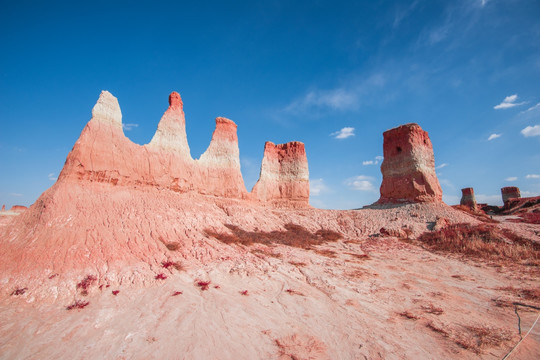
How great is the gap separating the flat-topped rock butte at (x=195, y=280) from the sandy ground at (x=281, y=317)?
0.03 m

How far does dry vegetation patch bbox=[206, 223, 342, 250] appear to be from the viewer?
12375 mm

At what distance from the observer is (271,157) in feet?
91.2

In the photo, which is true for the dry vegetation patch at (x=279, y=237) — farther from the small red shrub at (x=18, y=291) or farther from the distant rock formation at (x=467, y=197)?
the distant rock formation at (x=467, y=197)

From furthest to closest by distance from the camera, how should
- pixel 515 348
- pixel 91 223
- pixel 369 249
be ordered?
pixel 369 249 → pixel 91 223 → pixel 515 348

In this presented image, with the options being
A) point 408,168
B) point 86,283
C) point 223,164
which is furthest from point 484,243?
point 86,283

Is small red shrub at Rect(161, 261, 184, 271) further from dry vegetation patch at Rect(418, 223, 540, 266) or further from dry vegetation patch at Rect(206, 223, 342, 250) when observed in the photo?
dry vegetation patch at Rect(418, 223, 540, 266)

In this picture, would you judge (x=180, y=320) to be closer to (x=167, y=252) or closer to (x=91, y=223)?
(x=167, y=252)

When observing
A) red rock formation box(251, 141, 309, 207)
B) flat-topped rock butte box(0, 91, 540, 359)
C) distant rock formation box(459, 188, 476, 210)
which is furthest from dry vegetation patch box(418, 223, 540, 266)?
distant rock formation box(459, 188, 476, 210)

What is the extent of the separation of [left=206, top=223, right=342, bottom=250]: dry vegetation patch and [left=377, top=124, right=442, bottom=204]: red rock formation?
976 centimetres

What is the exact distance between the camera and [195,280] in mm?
7824

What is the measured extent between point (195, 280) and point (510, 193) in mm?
58097

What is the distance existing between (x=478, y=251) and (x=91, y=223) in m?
18.3

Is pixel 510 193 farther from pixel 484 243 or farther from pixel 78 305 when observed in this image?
pixel 78 305

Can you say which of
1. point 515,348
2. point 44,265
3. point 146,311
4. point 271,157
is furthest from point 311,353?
point 271,157
